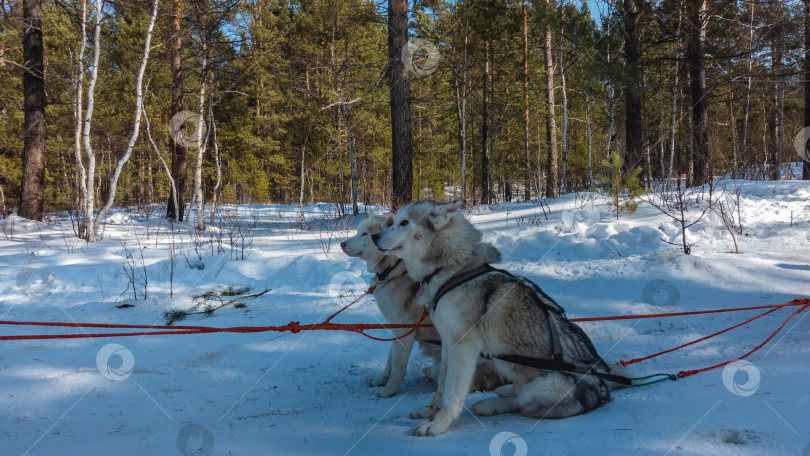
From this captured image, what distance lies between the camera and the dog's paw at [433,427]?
2.32 metres

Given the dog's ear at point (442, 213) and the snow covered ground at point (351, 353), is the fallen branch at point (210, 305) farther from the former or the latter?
the dog's ear at point (442, 213)

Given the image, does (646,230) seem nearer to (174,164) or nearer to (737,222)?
(737,222)

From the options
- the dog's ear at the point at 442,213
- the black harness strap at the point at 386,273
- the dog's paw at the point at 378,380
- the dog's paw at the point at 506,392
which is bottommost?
the dog's paw at the point at 378,380

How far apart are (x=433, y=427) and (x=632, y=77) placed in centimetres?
1317

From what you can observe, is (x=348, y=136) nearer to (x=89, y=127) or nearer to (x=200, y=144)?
(x=200, y=144)

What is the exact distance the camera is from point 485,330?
8.42 ft

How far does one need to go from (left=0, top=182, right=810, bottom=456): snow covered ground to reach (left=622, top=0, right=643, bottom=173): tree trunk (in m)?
4.69

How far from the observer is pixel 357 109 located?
990 inches

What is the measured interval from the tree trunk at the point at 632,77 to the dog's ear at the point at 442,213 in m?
11.0

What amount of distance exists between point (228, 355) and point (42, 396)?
4.97 feet

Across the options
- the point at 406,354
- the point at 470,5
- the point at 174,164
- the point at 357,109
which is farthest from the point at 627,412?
the point at 357,109

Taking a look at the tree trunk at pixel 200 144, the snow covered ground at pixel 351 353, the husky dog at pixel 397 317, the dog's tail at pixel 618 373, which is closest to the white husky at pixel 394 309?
the husky dog at pixel 397 317

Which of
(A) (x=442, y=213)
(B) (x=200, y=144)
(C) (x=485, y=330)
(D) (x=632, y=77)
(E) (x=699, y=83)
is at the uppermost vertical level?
(E) (x=699, y=83)

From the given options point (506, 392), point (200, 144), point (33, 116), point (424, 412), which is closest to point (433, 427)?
point (424, 412)
